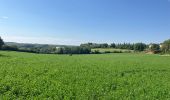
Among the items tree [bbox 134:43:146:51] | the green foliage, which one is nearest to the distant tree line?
tree [bbox 134:43:146:51]

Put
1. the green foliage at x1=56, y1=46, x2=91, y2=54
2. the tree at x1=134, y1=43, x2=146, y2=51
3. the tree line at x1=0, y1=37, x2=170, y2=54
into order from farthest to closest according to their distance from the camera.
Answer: the tree at x1=134, y1=43, x2=146, y2=51 < the green foliage at x1=56, y1=46, x2=91, y2=54 < the tree line at x1=0, y1=37, x2=170, y2=54

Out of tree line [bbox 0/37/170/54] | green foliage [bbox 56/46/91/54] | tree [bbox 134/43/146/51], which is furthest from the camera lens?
tree [bbox 134/43/146/51]

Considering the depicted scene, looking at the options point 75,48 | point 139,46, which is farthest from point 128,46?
point 75,48

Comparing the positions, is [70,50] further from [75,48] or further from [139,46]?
[139,46]

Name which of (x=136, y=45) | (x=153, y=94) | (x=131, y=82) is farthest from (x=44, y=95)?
(x=136, y=45)

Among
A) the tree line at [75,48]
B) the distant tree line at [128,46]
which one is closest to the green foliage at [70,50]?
the tree line at [75,48]

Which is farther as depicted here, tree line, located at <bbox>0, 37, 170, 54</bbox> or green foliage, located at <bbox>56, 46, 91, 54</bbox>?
green foliage, located at <bbox>56, 46, 91, 54</bbox>

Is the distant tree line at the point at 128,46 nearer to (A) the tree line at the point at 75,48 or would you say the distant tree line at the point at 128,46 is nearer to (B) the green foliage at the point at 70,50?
(A) the tree line at the point at 75,48

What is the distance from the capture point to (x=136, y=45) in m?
171

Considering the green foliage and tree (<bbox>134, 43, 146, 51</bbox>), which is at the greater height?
tree (<bbox>134, 43, 146, 51</bbox>)

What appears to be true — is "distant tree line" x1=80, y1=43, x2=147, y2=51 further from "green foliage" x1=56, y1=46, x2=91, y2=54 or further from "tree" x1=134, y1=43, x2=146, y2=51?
"green foliage" x1=56, y1=46, x2=91, y2=54

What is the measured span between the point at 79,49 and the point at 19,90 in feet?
351

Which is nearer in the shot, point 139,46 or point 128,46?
point 139,46

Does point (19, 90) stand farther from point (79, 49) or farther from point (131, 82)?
point (79, 49)
